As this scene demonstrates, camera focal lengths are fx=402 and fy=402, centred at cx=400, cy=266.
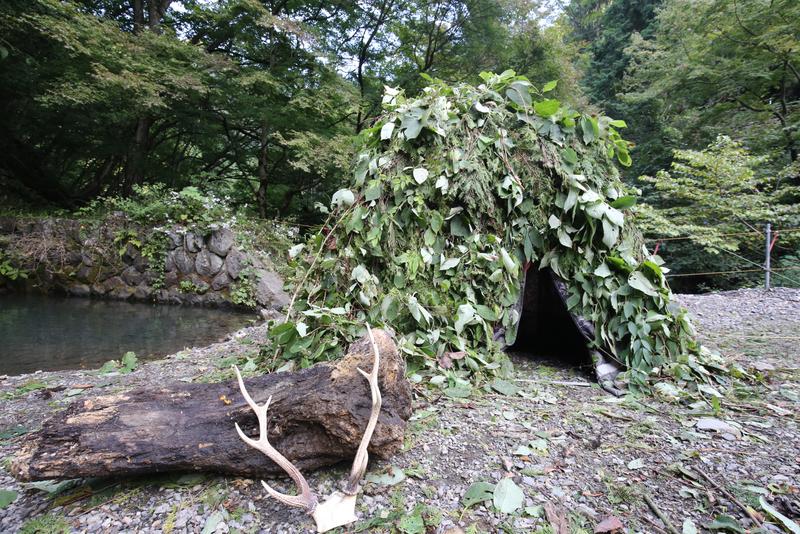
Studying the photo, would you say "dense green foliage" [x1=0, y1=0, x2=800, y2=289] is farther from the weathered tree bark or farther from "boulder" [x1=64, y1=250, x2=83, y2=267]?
the weathered tree bark

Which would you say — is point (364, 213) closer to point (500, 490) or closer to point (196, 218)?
point (500, 490)

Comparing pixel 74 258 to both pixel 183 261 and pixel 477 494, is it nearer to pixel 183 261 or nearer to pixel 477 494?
pixel 183 261

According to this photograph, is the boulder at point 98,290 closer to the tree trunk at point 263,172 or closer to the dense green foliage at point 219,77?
the dense green foliage at point 219,77

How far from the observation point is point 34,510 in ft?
5.82

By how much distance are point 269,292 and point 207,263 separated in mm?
1711

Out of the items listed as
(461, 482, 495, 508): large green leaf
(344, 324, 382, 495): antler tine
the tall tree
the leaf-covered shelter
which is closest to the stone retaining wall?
the leaf-covered shelter

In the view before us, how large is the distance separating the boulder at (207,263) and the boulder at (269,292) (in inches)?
38.2

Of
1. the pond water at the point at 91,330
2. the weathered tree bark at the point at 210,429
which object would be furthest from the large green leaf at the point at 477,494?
the pond water at the point at 91,330

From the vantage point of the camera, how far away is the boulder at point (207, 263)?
30.4 feet

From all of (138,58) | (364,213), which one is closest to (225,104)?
(138,58)

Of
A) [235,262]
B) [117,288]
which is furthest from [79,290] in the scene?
[235,262]

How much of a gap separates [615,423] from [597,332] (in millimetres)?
973

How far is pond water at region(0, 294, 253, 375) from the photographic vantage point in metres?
5.46

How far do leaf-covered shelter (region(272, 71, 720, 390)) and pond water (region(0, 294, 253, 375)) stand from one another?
3997 millimetres
